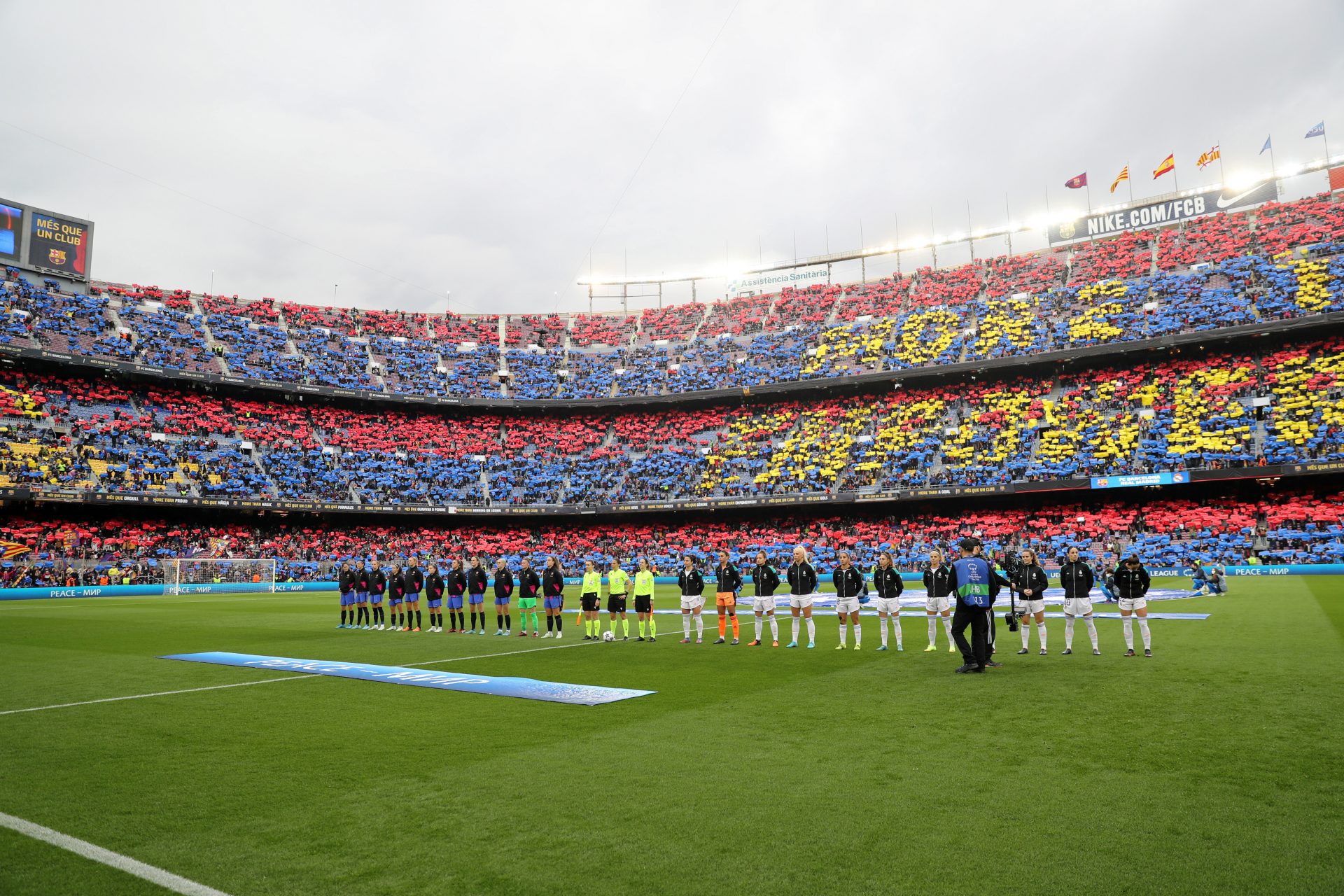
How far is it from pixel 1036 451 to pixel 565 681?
140 feet

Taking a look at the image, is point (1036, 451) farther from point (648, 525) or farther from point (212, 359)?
point (212, 359)

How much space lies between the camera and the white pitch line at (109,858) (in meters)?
4.56

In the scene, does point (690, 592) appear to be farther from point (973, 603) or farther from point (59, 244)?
point (59, 244)

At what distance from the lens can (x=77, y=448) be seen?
46.9 m

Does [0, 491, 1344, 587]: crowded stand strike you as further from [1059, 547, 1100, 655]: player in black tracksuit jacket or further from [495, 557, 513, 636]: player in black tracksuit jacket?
[1059, 547, 1100, 655]: player in black tracksuit jacket

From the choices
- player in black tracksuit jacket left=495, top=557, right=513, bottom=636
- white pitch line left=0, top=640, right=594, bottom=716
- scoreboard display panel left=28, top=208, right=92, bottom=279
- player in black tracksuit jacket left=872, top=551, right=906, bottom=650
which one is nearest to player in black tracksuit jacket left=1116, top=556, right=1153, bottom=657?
player in black tracksuit jacket left=872, top=551, right=906, bottom=650

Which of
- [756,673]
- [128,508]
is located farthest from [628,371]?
[756,673]

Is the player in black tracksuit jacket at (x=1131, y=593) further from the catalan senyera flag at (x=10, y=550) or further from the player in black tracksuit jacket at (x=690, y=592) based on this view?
the catalan senyera flag at (x=10, y=550)

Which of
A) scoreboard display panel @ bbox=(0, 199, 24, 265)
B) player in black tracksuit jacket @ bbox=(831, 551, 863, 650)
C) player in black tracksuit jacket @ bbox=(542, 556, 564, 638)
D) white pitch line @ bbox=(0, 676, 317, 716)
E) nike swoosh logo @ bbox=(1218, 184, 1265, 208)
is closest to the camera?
white pitch line @ bbox=(0, 676, 317, 716)

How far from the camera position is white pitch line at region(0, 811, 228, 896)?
4559 mm

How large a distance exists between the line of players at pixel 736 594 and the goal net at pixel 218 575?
Result: 24.6 m

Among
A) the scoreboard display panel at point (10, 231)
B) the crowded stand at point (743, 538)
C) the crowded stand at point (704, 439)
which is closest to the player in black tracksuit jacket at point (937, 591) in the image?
the crowded stand at point (743, 538)

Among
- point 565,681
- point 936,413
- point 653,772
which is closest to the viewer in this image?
point 653,772

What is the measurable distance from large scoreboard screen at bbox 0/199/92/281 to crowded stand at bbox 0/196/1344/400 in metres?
1.49
